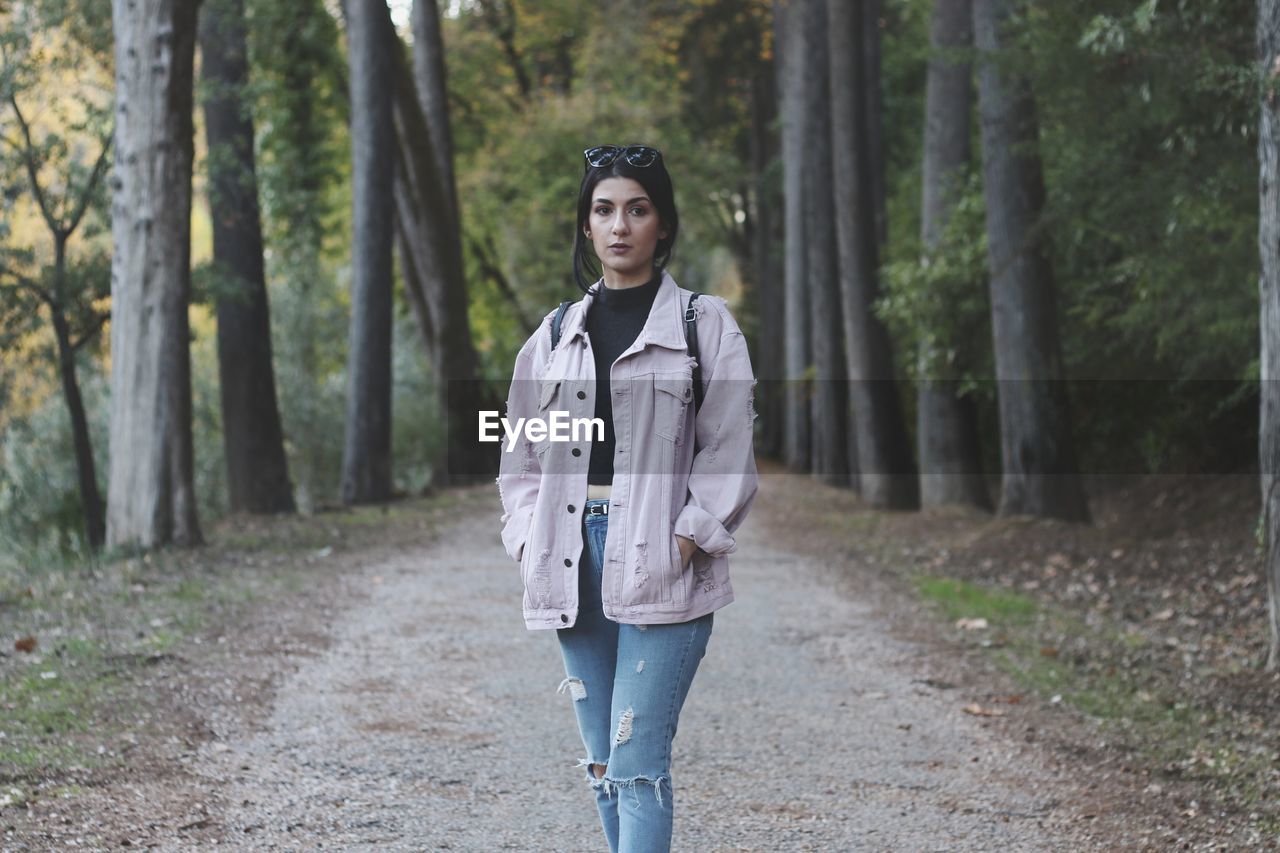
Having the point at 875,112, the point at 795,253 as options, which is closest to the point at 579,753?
the point at 875,112

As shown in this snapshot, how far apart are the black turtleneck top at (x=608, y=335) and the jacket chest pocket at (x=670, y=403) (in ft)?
0.42

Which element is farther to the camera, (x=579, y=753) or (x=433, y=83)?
(x=433, y=83)

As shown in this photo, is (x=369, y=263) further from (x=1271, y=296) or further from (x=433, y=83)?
(x=1271, y=296)

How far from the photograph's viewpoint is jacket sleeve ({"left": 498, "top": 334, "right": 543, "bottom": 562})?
4.01m

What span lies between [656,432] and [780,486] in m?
21.4

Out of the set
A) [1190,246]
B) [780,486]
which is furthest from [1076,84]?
[780,486]

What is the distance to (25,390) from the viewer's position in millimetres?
16781

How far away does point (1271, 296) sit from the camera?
8039mm

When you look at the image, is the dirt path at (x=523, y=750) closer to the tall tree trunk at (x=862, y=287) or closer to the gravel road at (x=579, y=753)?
the gravel road at (x=579, y=753)

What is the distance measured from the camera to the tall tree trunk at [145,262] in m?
12.1

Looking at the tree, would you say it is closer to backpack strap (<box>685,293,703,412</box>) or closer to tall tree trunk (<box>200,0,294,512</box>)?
tall tree trunk (<box>200,0,294,512</box>)

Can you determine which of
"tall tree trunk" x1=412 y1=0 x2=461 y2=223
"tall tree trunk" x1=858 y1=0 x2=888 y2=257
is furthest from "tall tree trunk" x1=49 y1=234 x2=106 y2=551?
"tall tree trunk" x1=858 y1=0 x2=888 y2=257

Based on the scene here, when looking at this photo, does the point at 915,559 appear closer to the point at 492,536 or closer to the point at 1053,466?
the point at 1053,466

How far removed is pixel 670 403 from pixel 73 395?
39.0 feet
